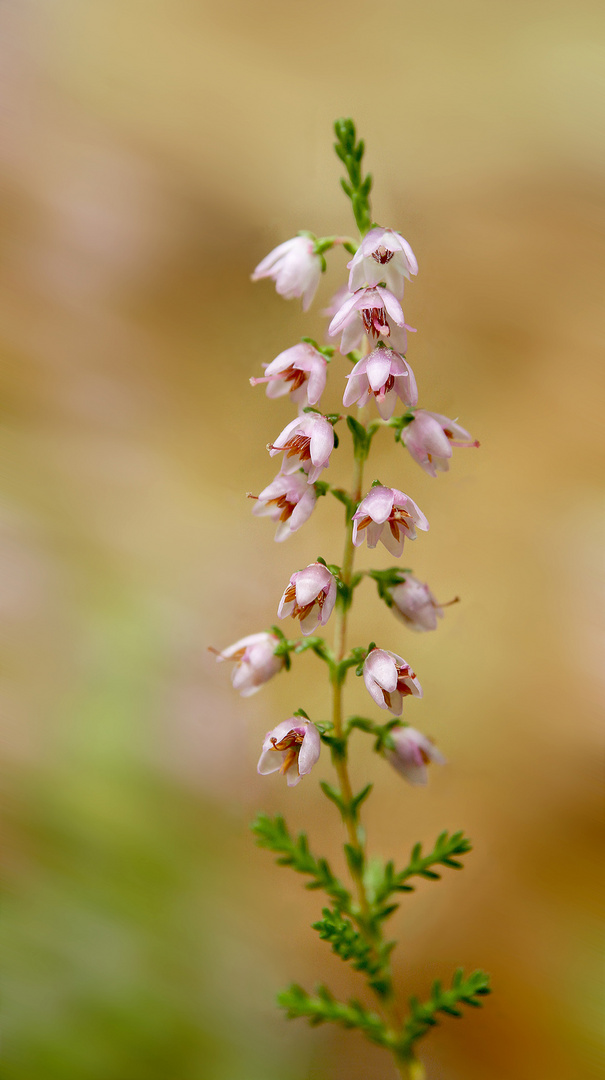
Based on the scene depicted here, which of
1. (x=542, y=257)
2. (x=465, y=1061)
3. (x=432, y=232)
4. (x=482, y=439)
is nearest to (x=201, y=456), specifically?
(x=482, y=439)

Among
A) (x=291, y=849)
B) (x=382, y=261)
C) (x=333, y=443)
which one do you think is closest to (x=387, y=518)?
(x=333, y=443)

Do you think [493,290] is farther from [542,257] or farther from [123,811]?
[123,811]

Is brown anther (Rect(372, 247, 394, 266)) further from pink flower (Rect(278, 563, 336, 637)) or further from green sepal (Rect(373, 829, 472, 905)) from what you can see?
green sepal (Rect(373, 829, 472, 905))

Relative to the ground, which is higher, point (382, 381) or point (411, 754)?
point (382, 381)

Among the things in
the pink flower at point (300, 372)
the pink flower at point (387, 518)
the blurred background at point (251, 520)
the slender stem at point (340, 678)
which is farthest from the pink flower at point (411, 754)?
the blurred background at point (251, 520)

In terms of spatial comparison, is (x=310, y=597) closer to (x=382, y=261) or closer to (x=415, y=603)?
(x=415, y=603)

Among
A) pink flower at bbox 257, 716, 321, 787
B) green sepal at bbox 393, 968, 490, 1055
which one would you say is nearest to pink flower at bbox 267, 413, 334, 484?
pink flower at bbox 257, 716, 321, 787
